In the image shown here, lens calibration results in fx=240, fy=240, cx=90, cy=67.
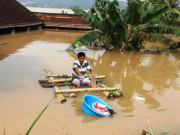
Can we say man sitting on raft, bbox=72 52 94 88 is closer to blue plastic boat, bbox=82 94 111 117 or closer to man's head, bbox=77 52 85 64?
man's head, bbox=77 52 85 64

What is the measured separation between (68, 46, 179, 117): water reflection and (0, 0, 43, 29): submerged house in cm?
735

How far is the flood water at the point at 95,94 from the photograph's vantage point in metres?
4.27

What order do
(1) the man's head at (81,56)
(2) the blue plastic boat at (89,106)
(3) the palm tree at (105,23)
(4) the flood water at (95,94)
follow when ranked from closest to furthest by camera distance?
(4) the flood water at (95,94) → (2) the blue plastic boat at (89,106) → (1) the man's head at (81,56) → (3) the palm tree at (105,23)

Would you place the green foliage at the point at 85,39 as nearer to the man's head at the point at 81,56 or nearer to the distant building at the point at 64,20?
the man's head at the point at 81,56

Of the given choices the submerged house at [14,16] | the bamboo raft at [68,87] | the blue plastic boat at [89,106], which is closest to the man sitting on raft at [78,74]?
the bamboo raft at [68,87]

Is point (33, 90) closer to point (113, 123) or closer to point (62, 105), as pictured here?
point (62, 105)

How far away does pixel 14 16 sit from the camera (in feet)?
58.7

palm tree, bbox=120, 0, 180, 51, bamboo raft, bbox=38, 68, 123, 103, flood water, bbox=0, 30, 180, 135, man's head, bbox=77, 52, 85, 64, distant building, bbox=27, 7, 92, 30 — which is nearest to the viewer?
flood water, bbox=0, 30, 180, 135

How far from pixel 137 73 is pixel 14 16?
12643 mm

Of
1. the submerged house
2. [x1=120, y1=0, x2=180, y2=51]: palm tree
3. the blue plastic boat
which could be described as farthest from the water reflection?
the submerged house

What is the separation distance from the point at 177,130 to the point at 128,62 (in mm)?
5944

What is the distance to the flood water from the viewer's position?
14.0ft

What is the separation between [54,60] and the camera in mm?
9359

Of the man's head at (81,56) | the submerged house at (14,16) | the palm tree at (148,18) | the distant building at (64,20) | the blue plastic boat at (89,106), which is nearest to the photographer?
the blue plastic boat at (89,106)
